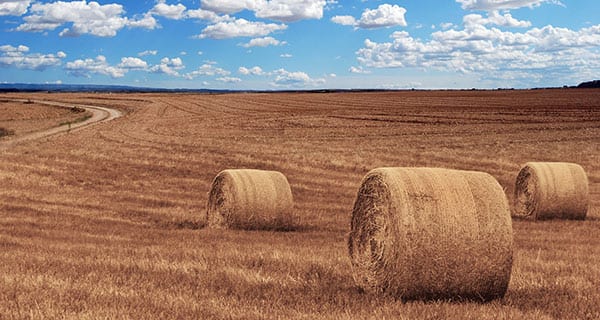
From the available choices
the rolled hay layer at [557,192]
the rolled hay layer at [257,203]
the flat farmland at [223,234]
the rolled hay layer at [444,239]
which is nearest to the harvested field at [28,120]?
the flat farmland at [223,234]

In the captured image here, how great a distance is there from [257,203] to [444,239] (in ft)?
25.2

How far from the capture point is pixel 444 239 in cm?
738

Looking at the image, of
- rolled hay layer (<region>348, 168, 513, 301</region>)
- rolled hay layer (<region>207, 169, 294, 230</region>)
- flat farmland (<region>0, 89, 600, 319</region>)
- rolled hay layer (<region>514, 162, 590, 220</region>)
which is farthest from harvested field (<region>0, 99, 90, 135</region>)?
rolled hay layer (<region>348, 168, 513, 301</region>)

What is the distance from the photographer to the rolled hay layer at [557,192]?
16.5 m

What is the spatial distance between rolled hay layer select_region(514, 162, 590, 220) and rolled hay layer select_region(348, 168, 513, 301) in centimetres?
943

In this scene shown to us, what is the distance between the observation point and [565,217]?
16703mm

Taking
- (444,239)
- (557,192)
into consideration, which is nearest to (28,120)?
(557,192)

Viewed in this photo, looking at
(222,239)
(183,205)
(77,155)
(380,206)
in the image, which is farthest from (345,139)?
(380,206)

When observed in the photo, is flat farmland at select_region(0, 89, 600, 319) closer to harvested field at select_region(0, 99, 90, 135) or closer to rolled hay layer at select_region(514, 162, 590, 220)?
rolled hay layer at select_region(514, 162, 590, 220)

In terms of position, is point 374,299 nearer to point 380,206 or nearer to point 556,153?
point 380,206

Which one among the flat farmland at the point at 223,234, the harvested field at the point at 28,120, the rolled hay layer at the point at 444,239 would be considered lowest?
the harvested field at the point at 28,120

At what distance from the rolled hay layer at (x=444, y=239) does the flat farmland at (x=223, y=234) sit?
238 millimetres

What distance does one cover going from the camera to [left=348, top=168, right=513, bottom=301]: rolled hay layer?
7352mm

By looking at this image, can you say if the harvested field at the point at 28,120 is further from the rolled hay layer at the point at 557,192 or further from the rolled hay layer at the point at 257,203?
the rolled hay layer at the point at 557,192
